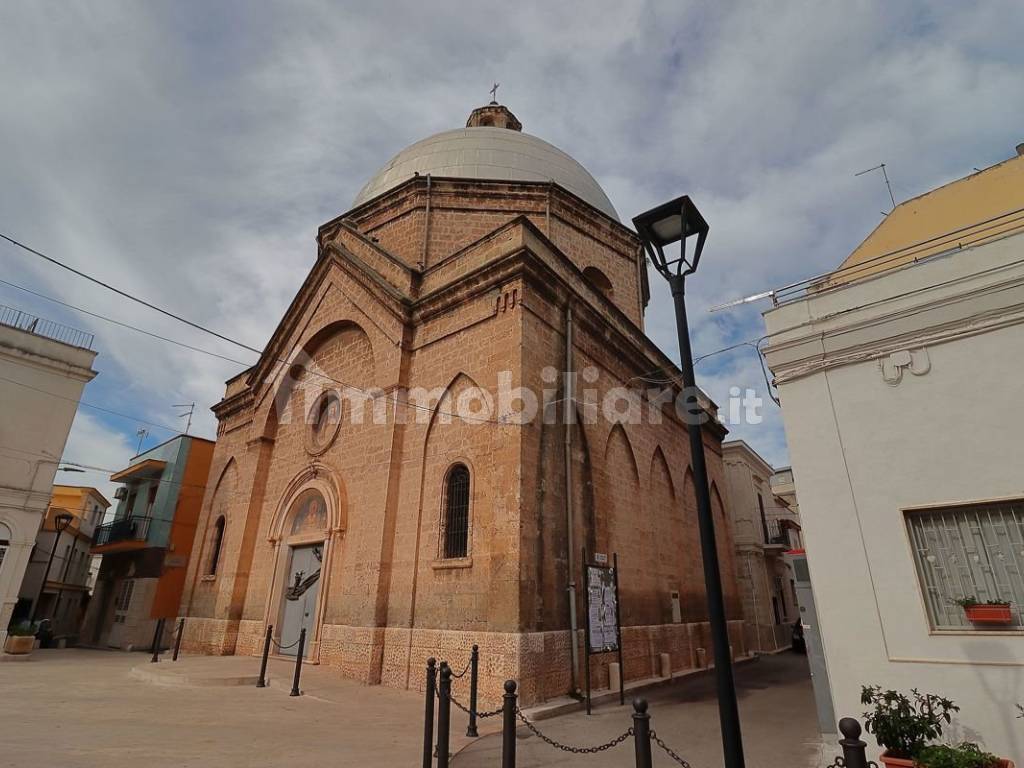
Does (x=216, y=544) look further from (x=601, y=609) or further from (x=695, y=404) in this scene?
(x=695, y=404)

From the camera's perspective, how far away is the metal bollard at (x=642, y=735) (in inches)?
132

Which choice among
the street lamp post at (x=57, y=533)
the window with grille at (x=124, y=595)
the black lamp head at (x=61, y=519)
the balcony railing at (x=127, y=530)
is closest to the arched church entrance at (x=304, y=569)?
the balcony railing at (x=127, y=530)

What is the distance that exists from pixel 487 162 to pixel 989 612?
1532 centimetres

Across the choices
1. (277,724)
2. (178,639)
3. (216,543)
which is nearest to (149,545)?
(216,543)

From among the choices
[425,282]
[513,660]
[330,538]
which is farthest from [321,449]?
[513,660]

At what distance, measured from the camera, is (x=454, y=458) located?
945 centimetres

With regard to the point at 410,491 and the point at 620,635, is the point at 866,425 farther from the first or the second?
the point at 410,491

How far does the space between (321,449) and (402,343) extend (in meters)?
3.24

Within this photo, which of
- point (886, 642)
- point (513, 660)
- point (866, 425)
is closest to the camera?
point (886, 642)

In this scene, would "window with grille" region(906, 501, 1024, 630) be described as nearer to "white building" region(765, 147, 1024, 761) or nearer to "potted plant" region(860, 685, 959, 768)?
"white building" region(765, 147, 1024, 761)

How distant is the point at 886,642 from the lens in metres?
5.15

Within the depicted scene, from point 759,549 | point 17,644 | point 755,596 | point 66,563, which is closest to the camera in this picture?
point 17,644

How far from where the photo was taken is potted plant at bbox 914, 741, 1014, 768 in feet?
12.6

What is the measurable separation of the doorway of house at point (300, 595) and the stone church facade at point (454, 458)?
0.17 feet
